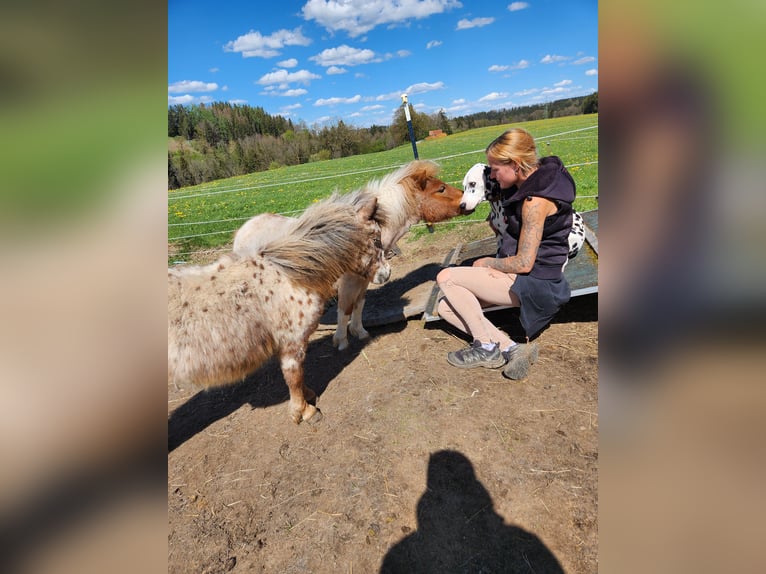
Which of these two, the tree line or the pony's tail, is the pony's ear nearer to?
the pony's tail

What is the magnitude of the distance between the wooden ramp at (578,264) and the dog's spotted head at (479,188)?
1.09 metres

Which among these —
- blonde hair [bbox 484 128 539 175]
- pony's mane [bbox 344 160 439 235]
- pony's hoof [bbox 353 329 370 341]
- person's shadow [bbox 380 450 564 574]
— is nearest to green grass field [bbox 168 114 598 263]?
pony's mane [bbox 344 160 439 235]

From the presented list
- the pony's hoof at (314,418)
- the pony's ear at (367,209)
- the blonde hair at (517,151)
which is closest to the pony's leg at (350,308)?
the pony's ear at (367,209)

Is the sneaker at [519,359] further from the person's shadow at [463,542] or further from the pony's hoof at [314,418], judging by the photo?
the pony's hoof at [314,418]

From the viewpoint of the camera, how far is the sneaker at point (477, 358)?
153 inches

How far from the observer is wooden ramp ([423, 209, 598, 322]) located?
4195 mm

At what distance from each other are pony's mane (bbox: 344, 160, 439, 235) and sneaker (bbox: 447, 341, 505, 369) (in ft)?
5.66

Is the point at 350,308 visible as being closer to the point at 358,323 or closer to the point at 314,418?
the point at 358,323

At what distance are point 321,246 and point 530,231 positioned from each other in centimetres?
191

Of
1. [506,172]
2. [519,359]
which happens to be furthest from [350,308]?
A: [506,172]
